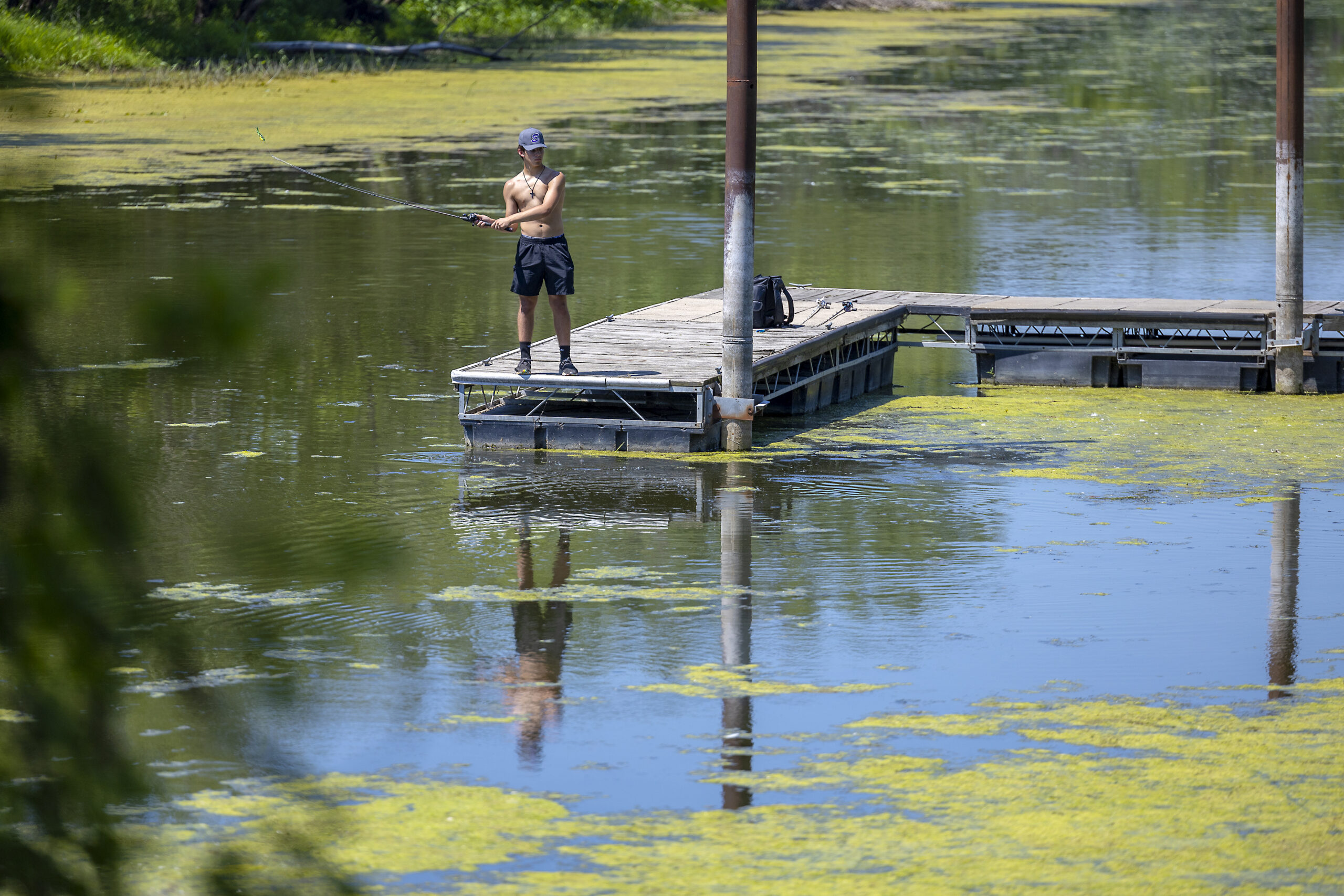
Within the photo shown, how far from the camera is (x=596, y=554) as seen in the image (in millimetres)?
9359

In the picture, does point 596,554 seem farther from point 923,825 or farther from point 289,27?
point 289,27

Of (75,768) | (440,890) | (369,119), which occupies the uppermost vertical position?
(369,119)

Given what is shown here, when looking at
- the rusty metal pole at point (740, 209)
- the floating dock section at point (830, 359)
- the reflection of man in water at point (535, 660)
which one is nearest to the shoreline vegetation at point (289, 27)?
the floating dock section at point (830, 359)

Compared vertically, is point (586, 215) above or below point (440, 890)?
above

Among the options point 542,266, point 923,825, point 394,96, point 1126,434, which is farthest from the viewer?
point 394,96

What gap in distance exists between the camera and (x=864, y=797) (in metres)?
6.11

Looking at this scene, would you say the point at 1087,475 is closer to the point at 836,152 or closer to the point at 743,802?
the point at 743,802

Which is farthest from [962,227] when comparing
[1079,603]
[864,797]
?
[864,797]

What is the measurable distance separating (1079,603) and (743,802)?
2.88 meters

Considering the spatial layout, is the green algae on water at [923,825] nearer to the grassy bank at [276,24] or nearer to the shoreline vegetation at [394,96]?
the shoreline vegetation at [394,96]


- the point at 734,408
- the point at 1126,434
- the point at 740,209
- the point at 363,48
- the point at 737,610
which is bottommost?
the point at 737,610

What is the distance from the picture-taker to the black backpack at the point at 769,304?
1367 cm

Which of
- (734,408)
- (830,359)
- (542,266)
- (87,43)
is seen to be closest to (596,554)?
(734,408)

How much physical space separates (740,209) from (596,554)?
3.00 meters
